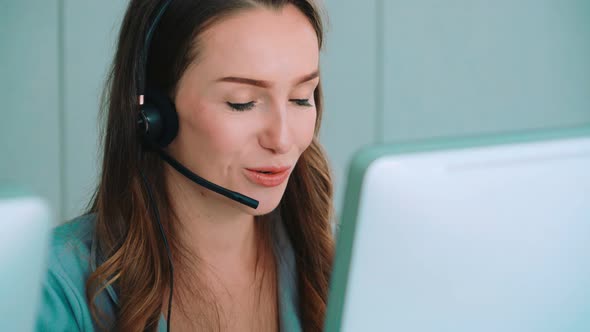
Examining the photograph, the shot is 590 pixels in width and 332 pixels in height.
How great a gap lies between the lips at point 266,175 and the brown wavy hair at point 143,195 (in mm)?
190

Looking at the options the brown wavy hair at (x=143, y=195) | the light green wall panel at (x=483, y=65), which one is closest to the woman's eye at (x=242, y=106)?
the brown wavy hair at (x=143, y=195)

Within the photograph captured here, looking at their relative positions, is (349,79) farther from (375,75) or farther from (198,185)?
(198,185)

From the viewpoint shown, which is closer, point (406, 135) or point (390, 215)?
point (390, 215)

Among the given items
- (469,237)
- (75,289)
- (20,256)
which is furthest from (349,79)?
(20,256)

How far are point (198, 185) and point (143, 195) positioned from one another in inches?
3.8

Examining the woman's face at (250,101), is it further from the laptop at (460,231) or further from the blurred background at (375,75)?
the blurred background at (375,75)

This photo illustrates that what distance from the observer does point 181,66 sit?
4.00ft

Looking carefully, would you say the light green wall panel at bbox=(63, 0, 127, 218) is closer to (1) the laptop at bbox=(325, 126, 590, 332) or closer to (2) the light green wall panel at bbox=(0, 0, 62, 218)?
(2) the light green wall panel at bbox=(0, 0, 62, 218)

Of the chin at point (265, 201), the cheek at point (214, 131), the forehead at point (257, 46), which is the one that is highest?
the forehead at point (257, 46)

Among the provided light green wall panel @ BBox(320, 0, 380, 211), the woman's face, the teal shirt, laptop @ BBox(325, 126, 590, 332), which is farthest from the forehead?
light green wall panel @ BBox(320, 0, 380, 211)

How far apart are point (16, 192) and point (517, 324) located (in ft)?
1.41

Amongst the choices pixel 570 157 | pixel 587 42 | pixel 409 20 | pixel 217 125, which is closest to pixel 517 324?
pixel 570 157

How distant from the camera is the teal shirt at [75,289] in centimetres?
113

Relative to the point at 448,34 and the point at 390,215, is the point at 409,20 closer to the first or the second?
the point at 448,34
